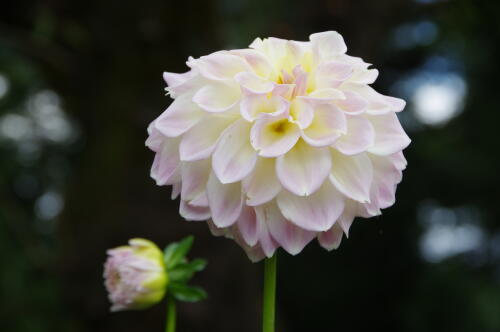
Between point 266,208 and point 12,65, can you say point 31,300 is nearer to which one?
point 12,65

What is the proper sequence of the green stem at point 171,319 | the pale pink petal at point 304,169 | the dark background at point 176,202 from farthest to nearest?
the dark background at point 176,202
the green stem at point 171,319
the pale pink petal at point 304,169

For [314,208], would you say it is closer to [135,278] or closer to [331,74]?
[331,74]

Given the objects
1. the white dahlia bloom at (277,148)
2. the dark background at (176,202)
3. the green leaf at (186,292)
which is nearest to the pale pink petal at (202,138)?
the white dahlia bloom at (277,148)

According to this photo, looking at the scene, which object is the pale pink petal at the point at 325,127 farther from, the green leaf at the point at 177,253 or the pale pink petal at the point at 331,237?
the green leaf at the point at 177,253

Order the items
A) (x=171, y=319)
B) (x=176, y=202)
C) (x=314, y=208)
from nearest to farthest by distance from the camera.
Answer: (x=314, y=208)
(x=171, y=319)
(x=176, y=202)

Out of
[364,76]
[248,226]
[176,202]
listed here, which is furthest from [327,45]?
[176,202]

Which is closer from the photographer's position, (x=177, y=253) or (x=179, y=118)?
(x=179, y=118)

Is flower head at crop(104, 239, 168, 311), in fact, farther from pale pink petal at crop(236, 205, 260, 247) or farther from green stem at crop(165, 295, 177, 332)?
pale pink petal at crop(236, 205, 260, 247)
